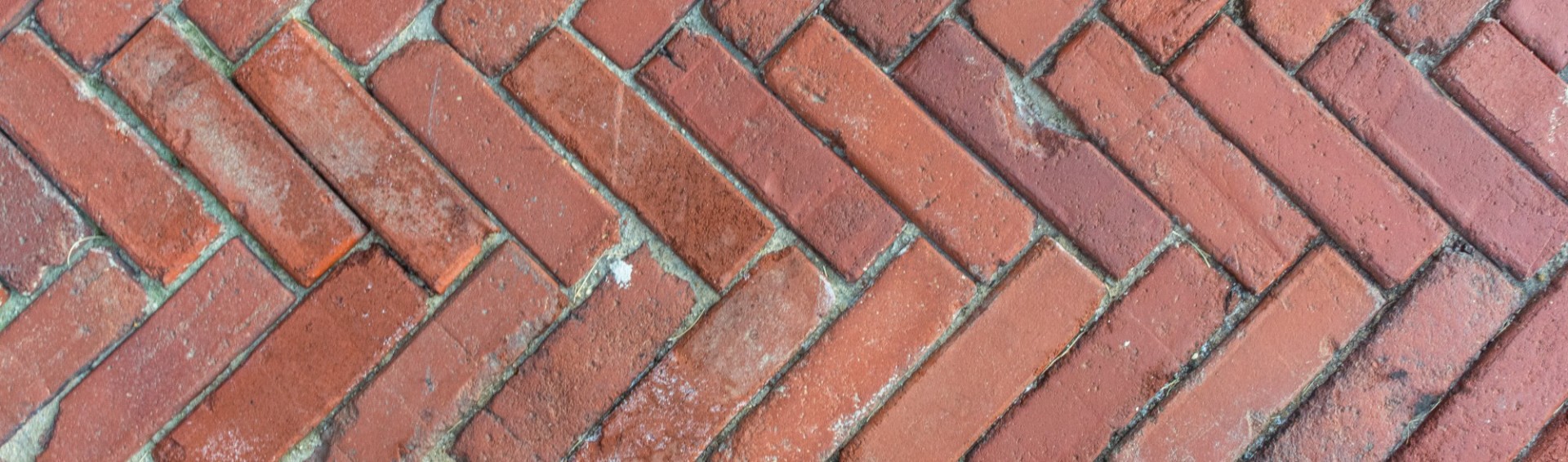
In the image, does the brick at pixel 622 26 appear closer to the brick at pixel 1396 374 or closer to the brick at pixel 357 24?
the brick at pixel 357 24

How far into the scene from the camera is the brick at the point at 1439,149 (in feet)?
4.91

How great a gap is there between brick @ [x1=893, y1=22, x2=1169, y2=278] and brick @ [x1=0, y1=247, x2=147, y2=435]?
1.43 m

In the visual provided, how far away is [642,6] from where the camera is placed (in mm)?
1496

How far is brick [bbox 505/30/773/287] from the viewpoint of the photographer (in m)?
1.47

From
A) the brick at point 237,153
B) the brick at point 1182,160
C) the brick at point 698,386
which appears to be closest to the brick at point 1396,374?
the brick at point 1182,160

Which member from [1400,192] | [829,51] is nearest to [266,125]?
[829,51]

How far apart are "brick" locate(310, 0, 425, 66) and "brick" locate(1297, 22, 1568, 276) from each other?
165 cm

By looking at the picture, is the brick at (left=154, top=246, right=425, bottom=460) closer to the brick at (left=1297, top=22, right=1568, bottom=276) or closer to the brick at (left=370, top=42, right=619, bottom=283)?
the brick at (left=370, top=42, right=619, bottom=283)

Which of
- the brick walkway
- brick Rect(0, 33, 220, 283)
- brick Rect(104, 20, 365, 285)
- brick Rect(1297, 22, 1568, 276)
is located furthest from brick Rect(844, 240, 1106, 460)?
brick Rect(0, 33, 220, 283)

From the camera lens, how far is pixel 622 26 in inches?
58.9

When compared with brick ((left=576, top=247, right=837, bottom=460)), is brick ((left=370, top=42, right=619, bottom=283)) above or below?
above

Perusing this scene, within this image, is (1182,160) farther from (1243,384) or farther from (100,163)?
(100,163)

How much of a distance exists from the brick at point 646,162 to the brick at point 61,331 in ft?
2.52

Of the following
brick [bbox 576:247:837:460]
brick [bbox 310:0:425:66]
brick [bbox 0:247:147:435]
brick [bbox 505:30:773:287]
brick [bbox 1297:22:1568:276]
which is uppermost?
brick [bbox 1297:22:1568:276]
